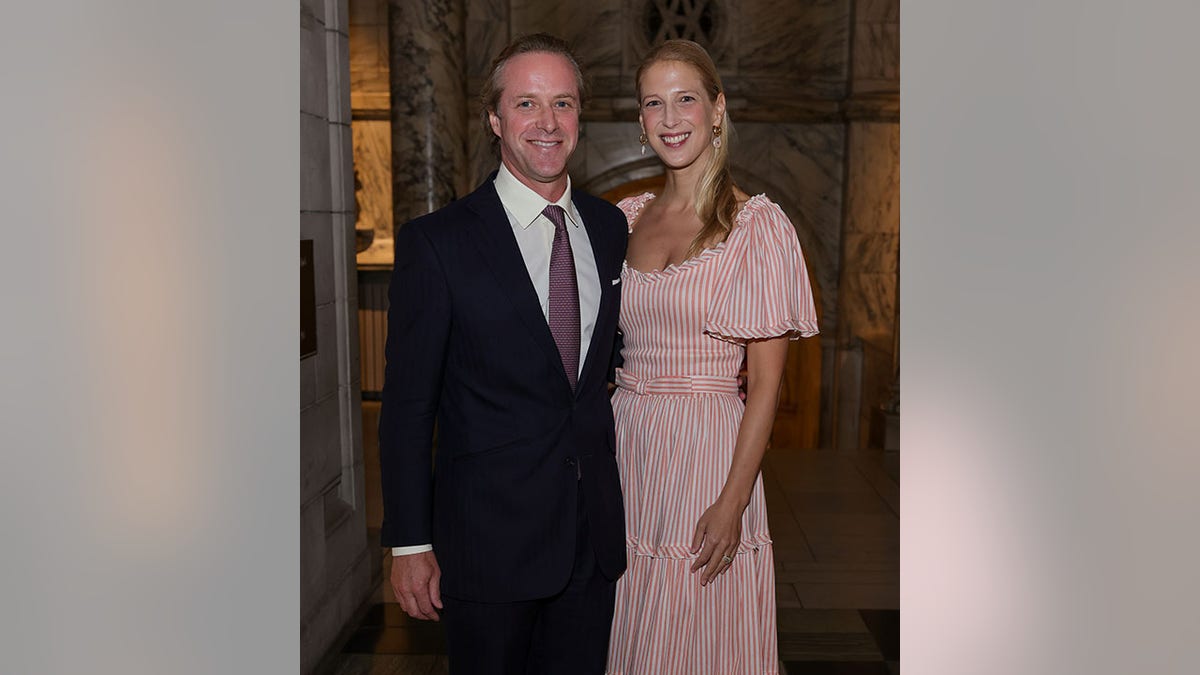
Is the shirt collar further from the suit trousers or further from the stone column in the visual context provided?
the stone column

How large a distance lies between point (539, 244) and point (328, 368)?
2.34 m

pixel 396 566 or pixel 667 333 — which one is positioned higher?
pixel 667 333

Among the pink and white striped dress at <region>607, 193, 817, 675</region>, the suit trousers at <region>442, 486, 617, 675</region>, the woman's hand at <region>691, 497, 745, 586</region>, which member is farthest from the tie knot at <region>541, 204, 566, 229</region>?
the woman's hand at <region>691, 497, 745, 586</region>

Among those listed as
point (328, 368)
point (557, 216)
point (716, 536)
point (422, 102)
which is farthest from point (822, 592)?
point (422, 102)

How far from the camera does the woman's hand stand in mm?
2453

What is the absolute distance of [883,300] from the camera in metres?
10.1

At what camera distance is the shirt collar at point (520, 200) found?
90.5 inches
